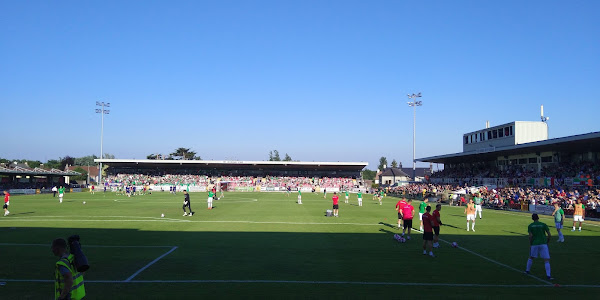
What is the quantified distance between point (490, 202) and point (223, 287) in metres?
40.1

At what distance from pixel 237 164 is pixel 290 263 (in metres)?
84.4

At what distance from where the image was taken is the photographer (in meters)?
6.50

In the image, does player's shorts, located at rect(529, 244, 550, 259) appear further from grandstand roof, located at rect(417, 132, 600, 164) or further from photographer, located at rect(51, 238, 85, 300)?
grandstand roof, located at rect(417, 132, 600, 164)

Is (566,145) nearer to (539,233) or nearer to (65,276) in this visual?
(539,233)

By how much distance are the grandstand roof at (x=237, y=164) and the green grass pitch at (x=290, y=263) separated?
70575 millimetres

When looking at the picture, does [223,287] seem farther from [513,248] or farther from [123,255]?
[513,248]

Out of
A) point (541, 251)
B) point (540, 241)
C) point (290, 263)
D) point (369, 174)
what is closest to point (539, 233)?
point (540, 241)

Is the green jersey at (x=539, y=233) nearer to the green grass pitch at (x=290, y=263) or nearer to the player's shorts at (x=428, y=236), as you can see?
the green grass pitch at (x=290, y=263)

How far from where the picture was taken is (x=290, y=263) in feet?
45.5

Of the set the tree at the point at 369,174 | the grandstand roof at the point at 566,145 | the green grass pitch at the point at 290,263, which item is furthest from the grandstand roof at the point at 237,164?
the tree at the point at 369,174

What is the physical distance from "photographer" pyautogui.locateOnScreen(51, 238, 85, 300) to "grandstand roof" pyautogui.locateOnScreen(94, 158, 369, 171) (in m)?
86.7

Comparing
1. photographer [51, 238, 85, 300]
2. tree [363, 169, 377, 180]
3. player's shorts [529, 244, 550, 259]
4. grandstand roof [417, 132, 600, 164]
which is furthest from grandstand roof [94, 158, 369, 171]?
photographer [51, 238, 85, 300]

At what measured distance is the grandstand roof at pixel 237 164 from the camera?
93806mm

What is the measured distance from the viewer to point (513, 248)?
1741 cm
